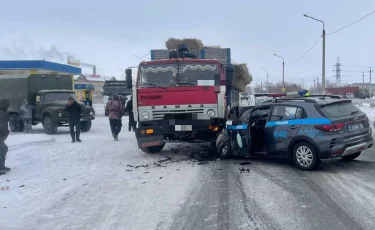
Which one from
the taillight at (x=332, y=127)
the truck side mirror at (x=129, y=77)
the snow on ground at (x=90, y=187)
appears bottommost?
the snow on ground at (x=90, y=187)

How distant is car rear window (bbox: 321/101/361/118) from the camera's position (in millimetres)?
8195

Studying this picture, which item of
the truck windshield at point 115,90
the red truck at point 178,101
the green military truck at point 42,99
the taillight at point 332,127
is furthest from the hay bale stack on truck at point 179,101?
the truck windshield at point 115,90

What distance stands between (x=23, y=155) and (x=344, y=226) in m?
8.43

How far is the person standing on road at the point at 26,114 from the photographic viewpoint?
17.6 m

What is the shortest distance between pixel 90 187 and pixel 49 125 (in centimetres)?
1125

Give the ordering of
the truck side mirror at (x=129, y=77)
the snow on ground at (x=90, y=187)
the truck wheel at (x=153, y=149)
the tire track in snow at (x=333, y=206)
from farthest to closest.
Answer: the truck wheel at (x=153, y=149) < the truck side mirror at (x=129, y=77) < the snow on ground at (x=90, y=187) < the tire track in snow at (x=333, y=206)

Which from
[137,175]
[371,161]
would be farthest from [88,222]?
[371,161]

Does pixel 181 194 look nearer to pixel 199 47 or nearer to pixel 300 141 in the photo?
pixel 300 141

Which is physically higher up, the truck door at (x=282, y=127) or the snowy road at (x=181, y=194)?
the truck door at (x=282, y=127)

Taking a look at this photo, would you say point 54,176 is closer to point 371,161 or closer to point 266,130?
point 266,130

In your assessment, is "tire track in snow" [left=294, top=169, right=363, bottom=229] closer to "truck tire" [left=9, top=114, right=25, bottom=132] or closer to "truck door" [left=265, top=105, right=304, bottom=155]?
"truck door" [left=265, top=105, right=304, bottom=155]

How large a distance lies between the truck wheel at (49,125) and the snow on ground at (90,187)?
5408 mm

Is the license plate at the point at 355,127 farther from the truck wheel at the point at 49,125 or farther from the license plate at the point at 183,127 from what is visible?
the truck wheel at the point at 49,125

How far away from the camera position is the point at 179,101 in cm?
999
